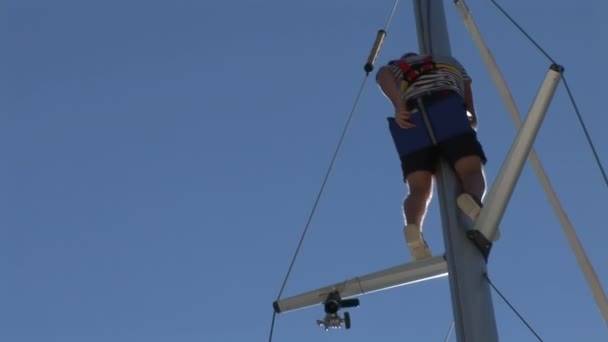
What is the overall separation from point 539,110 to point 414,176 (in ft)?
3.06

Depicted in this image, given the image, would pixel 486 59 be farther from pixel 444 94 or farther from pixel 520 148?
pixel 520 148

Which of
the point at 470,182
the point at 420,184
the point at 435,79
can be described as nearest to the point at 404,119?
the point at 435,79

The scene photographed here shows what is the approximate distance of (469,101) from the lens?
6.48 meters

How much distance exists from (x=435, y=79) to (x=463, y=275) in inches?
60.7

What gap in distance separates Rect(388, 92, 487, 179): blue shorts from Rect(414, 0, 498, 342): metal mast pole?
0.10 meters

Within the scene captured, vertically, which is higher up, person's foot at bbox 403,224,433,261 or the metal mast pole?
person's foot at bbox 403,224,433,261

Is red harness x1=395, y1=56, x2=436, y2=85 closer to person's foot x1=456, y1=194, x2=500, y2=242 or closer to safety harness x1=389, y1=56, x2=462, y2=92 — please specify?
safety harness x1=389, y1=56, x2=462, y2=92

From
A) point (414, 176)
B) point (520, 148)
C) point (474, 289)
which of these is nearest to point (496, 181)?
point (520, 148)

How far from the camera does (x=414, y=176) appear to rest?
5.74 meters

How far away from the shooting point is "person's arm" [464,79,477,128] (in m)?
6.42

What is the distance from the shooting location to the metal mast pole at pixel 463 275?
177 inches

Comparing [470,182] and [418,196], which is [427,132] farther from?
[470,182]

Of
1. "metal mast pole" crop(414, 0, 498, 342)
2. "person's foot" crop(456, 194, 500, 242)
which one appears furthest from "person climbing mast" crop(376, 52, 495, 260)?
"person's foot" crop(456, 194, 500, 242)

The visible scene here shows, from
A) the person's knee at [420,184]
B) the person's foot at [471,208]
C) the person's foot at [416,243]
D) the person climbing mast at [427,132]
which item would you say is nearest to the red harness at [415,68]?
the person climbing mast at [427,132]
